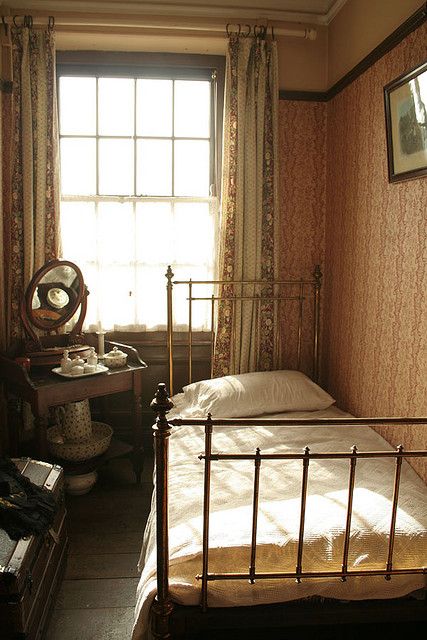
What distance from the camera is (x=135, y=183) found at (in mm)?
3438

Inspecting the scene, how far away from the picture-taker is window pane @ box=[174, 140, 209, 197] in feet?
11.4

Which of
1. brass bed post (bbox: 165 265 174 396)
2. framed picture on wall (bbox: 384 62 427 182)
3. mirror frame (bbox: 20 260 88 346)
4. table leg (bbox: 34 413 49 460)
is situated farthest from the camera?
brass bed post (bbox: 165 265 174 396)

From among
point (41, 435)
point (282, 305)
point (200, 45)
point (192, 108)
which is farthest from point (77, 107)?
point (41, 435)

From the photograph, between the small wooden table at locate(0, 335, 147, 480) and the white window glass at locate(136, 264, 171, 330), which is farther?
the white window glass at locate(136, 264, 171, 330)

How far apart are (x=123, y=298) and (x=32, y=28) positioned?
1.65m

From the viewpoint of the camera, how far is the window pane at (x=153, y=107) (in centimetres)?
342

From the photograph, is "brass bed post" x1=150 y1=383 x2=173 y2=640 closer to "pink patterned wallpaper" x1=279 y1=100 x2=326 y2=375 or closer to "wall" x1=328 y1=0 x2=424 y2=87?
"wall" x1=328 y1=0 x2=424 y2=87

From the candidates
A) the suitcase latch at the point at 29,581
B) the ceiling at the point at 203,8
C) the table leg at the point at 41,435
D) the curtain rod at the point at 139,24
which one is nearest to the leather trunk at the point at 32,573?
the suitcase latch at the point at 29,581

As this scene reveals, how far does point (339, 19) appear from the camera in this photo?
3.20 m

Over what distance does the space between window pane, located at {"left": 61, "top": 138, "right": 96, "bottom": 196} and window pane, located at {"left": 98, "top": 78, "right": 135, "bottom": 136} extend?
14 centimetres

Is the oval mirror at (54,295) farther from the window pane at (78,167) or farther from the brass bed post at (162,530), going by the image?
the brass bed post at (162,530)

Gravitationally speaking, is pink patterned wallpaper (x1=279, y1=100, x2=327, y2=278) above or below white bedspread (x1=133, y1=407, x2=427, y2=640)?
above

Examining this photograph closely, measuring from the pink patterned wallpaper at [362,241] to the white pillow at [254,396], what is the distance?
0.27m

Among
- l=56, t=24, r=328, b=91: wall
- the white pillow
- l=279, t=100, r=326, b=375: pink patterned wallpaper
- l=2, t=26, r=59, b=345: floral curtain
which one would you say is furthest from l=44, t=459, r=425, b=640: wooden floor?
l=56, t=24, r=328, b=91: wall
